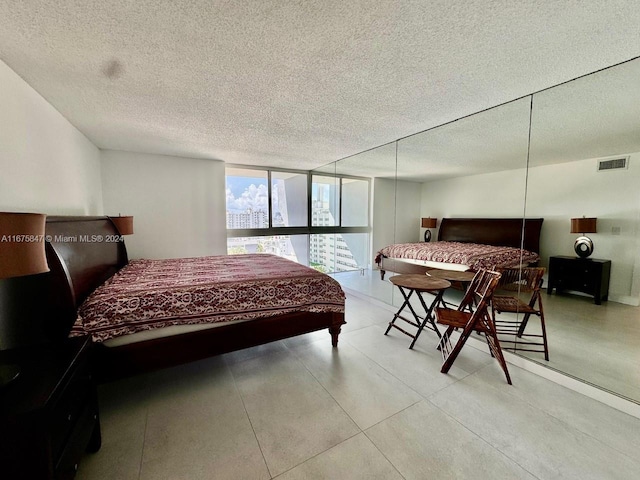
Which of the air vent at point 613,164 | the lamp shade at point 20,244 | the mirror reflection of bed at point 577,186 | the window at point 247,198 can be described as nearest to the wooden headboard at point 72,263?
the lamp shade at point 20,244

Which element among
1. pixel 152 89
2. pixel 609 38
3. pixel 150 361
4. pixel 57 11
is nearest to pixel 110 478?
pixel 150 361

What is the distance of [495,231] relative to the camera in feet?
9.74

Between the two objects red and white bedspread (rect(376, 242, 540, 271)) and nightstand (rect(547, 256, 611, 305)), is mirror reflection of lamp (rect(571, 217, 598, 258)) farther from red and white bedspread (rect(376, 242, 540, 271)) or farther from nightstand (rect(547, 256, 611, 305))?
red and white bedspread (rect(376, 242, 540, 271))

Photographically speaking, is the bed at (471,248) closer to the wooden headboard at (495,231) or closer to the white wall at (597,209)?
the wooden headboard at (495,231)

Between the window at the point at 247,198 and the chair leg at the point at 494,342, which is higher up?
the window at the point at 247,198

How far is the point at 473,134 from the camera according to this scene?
9.44ft

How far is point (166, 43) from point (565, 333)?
159 inches

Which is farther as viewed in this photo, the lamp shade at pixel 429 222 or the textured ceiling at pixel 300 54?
the lamp shade at pixel 429 222

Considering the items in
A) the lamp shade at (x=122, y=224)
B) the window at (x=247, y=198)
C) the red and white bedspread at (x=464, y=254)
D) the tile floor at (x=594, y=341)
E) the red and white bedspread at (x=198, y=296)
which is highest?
the window at (x=247, y=198)

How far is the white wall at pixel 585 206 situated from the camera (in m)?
2.03

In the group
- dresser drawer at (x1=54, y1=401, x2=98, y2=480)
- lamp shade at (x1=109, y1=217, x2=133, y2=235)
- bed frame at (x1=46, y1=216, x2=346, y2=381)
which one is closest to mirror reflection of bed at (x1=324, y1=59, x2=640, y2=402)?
bed frame at (x1=46, y1=216, x2=346, y2=381)

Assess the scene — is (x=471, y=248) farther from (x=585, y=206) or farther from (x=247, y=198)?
(x=247, y=198)

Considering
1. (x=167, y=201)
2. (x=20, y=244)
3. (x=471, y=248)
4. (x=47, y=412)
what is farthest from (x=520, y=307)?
(x=167, y=201)

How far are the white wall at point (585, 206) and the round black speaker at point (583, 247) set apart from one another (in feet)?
0.11
